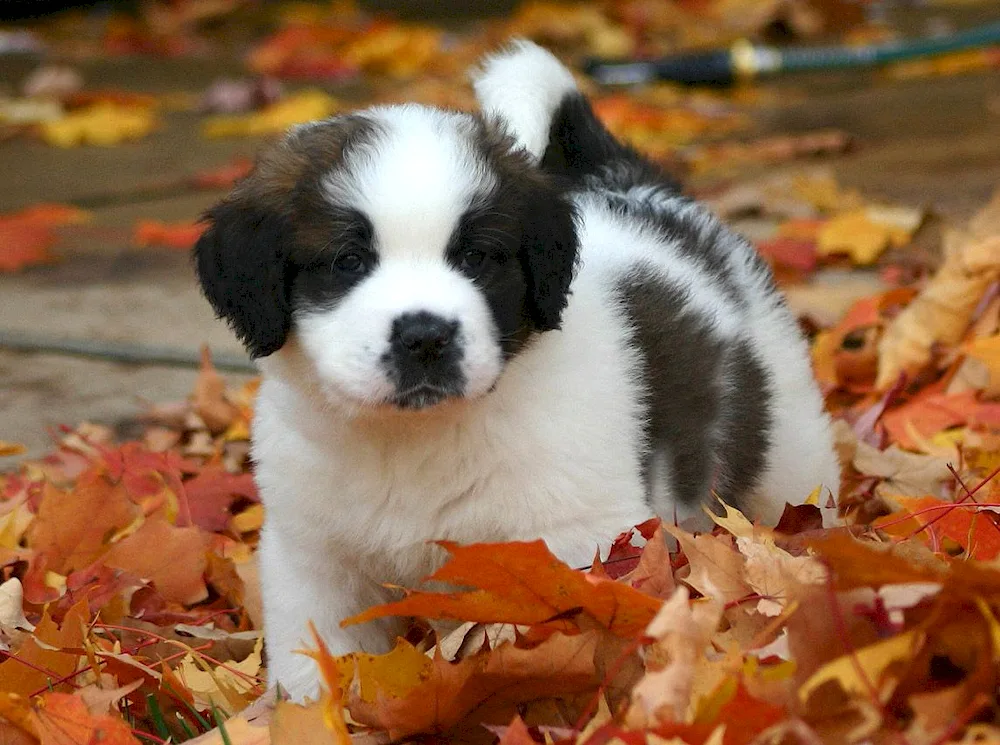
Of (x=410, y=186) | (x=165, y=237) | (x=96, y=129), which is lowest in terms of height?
(x=96, y=129)

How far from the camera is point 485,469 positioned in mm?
2521

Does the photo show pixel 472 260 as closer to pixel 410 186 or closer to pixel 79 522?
pixel 410 186

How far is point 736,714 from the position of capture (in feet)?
5.93

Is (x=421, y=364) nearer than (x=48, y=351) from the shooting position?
Yes

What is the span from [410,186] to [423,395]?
13.3 inches

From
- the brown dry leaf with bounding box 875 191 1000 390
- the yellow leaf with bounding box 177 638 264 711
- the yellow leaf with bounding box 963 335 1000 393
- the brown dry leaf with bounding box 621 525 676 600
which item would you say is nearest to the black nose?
the brown dry leaf with bounding box 621 525 676 600

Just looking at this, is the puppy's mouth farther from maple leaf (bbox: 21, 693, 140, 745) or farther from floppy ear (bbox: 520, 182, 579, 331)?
maple leaf (bbox: 21, 693, 140, 745)

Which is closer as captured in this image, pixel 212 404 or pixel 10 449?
pixel 10 449

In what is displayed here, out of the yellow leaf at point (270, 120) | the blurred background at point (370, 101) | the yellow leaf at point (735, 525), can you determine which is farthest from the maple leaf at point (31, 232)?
the yellow leaf at point (735, 525)

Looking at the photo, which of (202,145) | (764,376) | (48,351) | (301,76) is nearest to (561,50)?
(301,76)

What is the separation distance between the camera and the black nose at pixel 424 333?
229cm

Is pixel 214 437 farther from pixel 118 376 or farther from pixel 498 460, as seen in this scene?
pixel 498 460

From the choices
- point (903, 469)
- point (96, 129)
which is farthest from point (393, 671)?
point (96, 129)

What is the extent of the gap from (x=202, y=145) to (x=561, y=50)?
3.94m
